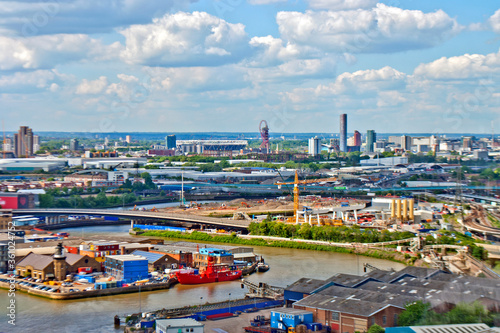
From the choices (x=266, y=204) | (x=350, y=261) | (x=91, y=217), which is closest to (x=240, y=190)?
(x=266, y=204)

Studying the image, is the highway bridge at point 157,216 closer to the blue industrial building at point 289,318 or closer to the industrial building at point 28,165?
the blue industrial building at point 289,318

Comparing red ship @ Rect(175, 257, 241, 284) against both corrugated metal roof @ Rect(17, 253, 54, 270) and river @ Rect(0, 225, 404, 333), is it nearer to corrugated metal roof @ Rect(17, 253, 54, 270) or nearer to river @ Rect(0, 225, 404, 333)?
river @ Rect(0, 225, 404, 333)

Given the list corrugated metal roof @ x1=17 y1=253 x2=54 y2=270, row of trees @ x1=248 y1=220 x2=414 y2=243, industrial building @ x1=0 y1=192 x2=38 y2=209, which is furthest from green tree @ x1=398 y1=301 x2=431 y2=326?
industrial building @ x1=0 y1=192 x2=38 y2=209

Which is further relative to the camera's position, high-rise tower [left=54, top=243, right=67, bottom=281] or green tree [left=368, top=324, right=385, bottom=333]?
high-rise tower [left=54, top=243, right=67, bottom=281]

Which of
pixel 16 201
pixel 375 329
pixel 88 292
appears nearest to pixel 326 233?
pixel 88 292

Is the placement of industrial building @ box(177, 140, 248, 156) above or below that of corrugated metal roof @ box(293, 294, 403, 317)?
above

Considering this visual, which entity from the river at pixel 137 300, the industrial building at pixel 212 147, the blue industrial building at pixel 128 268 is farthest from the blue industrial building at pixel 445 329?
the industrial building at pixel 212 147
